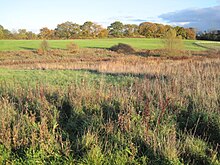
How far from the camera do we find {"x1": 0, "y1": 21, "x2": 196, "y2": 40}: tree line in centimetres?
9719

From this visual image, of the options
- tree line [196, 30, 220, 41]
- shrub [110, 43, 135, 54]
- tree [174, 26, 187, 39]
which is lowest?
Result: shrub [110, 43, 135, 54]

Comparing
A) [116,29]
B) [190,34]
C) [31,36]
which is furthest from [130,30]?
[31,36]

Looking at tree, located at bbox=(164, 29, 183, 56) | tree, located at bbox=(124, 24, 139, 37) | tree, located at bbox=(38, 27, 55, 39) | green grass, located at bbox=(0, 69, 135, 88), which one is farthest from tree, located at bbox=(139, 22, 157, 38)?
green grass, located at bbox=(0, 69, 135, 88)

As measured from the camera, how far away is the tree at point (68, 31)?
324ft

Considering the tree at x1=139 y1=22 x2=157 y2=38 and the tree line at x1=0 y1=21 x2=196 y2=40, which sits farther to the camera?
the tree at x1=139 y1=22 x2=157 y2=38

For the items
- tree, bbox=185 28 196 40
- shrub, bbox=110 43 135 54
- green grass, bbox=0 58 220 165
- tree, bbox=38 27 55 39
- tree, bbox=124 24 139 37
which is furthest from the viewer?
tree, bbox=124 24 139 37

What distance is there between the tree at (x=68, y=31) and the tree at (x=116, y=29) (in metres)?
14.0

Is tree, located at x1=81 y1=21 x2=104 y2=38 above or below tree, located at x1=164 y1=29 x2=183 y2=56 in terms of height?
above

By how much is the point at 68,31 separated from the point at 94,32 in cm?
1026

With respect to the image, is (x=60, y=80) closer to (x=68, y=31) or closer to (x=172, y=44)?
(x=172, y=44)

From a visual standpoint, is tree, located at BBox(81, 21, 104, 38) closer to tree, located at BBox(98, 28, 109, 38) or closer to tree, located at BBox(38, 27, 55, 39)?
tree, located at BBox(98, 28, 109, 38)

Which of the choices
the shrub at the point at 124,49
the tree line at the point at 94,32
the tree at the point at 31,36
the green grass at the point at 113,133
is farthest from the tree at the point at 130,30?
the green grass at the point at 113,133

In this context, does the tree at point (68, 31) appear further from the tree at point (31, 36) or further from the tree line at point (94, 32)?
the tree at point (31, 36)

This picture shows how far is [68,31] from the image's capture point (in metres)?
99.9
